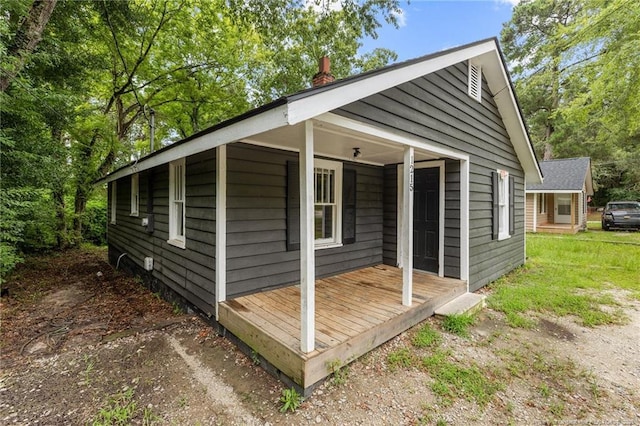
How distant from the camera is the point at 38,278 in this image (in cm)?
639

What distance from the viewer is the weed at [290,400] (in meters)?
2.29

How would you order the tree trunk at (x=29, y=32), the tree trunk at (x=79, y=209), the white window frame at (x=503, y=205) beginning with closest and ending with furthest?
the tree trunk at (x=29, y=32) < the white window frame at (x=503, y=205) < the tree trunk at (x=79, y=209)

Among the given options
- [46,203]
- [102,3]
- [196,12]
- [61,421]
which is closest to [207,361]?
[61,421]

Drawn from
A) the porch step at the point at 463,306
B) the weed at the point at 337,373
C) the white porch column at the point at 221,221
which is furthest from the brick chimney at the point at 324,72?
the porch step at the point at 463,306

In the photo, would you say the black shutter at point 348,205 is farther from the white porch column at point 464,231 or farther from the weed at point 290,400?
the weed at point 290,400

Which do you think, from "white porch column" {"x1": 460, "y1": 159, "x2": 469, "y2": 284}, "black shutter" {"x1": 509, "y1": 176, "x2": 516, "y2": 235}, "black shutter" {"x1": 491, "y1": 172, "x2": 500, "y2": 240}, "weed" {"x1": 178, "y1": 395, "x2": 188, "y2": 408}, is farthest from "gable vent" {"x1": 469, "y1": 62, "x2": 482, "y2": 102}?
"weed" {"x1": 178, "y1": 395, "x2": 188, "y2": 408}

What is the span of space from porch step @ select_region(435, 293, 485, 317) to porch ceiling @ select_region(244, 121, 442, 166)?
2295 mm

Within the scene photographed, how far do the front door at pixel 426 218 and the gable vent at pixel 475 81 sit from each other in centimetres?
154

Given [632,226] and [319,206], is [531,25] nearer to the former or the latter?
[632,226]

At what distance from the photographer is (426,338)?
3348 mm

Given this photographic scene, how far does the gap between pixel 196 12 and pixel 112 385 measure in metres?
10.7

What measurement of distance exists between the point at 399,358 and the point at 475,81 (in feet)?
16.3

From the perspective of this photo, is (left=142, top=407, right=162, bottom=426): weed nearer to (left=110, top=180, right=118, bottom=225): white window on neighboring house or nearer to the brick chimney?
the brick chimney

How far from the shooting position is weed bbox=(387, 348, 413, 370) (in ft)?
9.49
